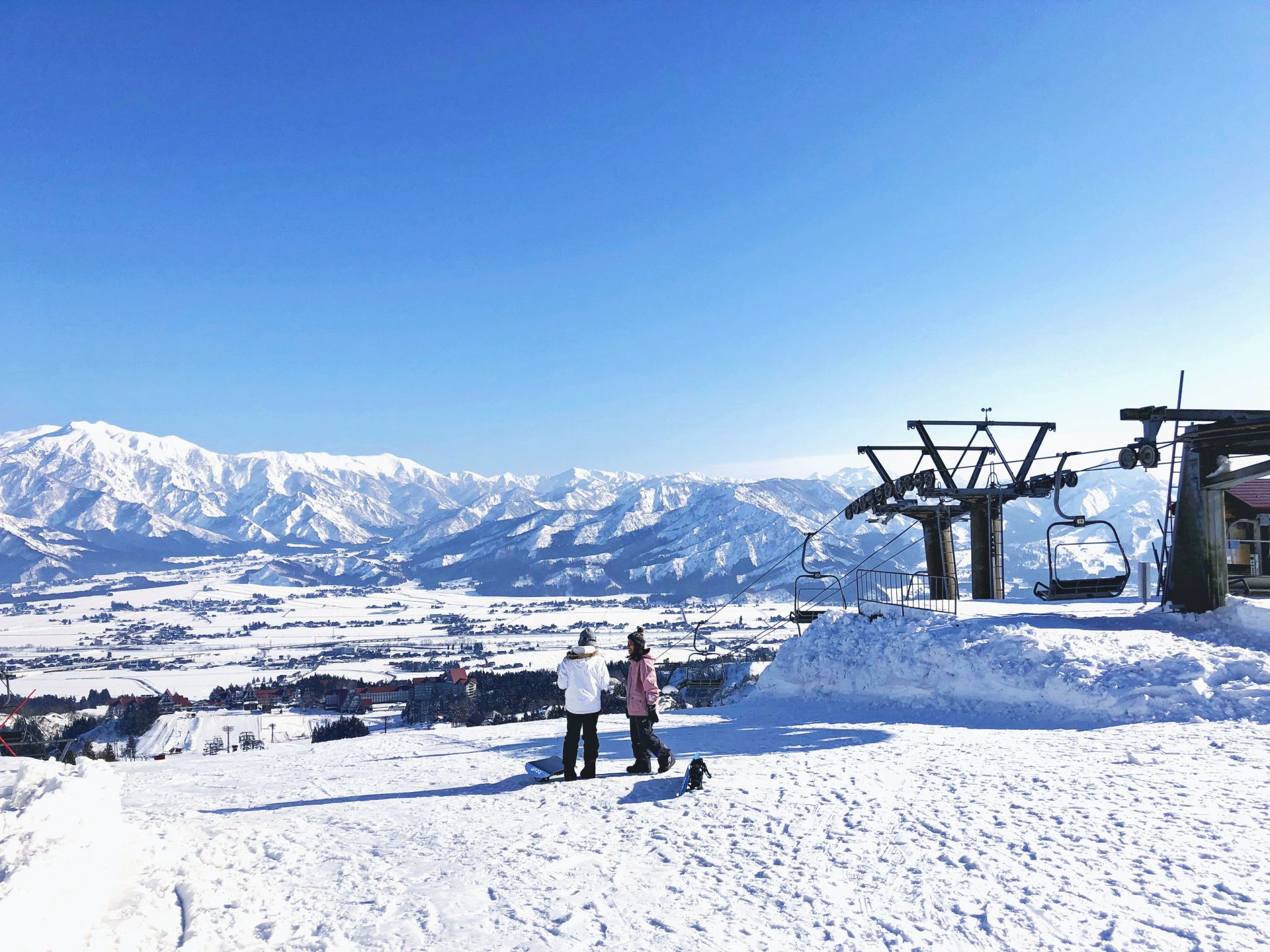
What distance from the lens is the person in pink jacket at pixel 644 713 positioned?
31.9 ft

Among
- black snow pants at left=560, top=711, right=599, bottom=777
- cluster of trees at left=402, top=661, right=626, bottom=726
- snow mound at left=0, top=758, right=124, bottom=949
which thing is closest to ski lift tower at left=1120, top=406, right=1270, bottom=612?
black snow pants at left=560, top=711, right=599, bottom=777

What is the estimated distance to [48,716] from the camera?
66.4m

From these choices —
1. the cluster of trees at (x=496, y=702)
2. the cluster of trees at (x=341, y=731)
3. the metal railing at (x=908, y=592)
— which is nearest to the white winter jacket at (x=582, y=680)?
the metal railing at (x=908, y=592)

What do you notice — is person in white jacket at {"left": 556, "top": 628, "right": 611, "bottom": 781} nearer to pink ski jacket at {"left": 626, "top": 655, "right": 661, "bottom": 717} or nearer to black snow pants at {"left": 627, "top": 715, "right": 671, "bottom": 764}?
pink ski jacket at {"left": 626, "top": 655, "right": 661, "bottom": 717}

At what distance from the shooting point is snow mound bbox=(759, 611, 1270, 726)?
11164 millimetres

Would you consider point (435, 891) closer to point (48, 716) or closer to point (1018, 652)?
point (1018, 652)

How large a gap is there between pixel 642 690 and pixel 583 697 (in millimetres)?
915

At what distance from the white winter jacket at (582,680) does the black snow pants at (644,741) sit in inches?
24.3

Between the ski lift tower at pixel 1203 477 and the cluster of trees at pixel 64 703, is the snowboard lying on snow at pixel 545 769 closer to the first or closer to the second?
the ski lift tower at pixel 1203 477

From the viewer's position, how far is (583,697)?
9.31 meters

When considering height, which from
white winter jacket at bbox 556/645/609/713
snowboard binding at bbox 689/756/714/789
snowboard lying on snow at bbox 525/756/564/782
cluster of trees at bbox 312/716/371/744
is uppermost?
white winter jacket at bbox 556/645/609/713

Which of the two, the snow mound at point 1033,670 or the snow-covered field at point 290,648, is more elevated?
the snow mound at point 1033,670

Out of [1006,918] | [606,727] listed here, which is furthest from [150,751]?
[1006,918]

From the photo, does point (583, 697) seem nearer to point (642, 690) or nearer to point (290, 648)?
point (642, 690)
